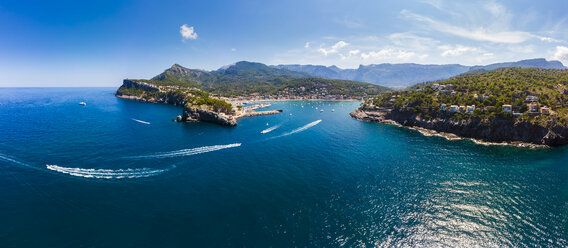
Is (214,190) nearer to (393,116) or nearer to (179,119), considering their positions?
(179,119)

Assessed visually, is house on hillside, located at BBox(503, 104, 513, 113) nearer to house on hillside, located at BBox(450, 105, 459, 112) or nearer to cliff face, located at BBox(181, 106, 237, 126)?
house on hillside, located at BBox(450, 105, 459, 112)

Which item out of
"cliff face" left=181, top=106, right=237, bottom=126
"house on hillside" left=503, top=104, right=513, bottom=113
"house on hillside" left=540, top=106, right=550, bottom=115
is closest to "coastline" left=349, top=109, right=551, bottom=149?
"house on hillside" left=503, top=104, right=513, bottom=113

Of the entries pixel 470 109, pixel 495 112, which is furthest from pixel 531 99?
pixel 470 109

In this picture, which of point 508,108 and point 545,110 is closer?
point 545,110

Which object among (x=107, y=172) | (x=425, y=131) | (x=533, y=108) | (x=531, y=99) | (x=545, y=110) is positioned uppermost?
(x=531, y=99)

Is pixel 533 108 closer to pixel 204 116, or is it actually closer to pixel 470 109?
pixel 470 109

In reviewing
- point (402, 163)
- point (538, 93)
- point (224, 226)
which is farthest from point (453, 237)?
point (538, 93)

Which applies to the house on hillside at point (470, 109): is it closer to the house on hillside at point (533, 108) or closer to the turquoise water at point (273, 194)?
the house on hillside at point (533, 108)
